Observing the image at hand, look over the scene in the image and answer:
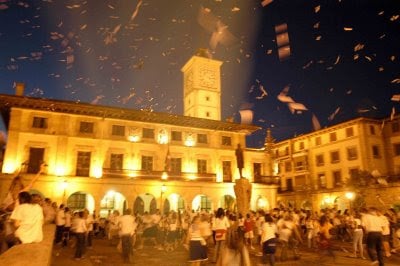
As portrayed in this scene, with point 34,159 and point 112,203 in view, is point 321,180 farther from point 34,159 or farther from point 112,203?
point 34,159

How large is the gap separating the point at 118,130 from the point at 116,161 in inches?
123

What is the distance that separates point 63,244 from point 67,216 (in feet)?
4.53

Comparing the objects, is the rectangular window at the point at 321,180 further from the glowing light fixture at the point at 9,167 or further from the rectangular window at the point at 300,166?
the glowing light fixture at the point at 9,167

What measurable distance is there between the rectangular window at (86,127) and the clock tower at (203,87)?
75.3 ft

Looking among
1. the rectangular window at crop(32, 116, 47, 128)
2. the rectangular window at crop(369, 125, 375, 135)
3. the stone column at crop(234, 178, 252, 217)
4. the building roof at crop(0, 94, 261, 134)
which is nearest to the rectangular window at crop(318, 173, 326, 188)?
the rectangular window at crop(369, 125, 375, 135)

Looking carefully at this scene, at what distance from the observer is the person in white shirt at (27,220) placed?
20.7 ft

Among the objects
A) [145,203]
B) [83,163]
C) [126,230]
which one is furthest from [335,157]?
[126,230]

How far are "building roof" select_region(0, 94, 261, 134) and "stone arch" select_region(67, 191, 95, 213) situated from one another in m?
7.60

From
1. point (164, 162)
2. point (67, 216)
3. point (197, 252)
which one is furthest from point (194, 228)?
point (164, 162)

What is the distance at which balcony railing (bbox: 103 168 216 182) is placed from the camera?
30703 millimetres

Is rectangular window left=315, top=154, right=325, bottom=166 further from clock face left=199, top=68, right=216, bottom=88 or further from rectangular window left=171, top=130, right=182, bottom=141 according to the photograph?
rectangular window left=171, top=130, right=182, bottom=141

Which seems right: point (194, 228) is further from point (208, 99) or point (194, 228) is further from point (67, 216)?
point (208, 99)

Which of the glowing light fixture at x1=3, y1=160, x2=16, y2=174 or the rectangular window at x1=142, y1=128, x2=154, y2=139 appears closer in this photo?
the glowing light fixture at x1=3, y1=160, x2=16, y2=174

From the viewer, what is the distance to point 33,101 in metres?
29.4
